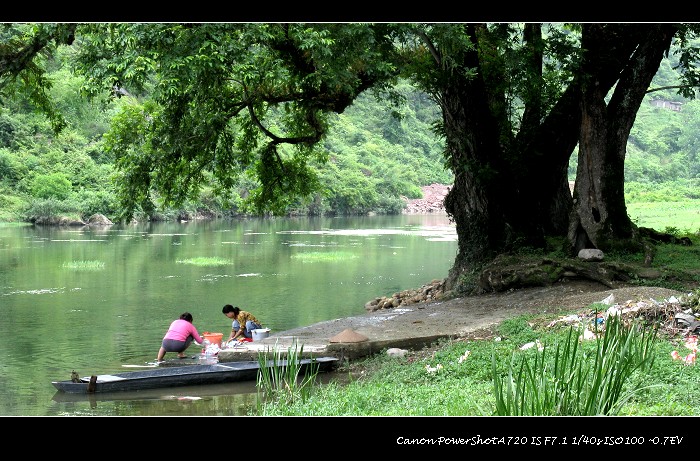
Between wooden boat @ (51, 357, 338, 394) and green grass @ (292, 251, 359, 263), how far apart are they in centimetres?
1854

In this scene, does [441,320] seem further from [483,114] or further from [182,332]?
[483,114]

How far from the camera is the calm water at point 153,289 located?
10.4 m

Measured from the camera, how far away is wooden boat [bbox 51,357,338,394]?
10021mm

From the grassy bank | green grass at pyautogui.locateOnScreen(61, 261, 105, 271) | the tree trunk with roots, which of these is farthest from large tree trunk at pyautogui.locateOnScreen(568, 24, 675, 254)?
green grass at pyautogui.locateOnScreen(61, 261, 105, 271)

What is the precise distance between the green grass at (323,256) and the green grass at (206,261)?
2731mm

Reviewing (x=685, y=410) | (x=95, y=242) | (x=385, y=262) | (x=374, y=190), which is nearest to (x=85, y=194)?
(x=95, y=242)

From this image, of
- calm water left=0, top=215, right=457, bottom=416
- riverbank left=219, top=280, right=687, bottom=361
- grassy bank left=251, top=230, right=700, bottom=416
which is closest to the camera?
grassy bank left=251, top=230, right=700, bottom=416

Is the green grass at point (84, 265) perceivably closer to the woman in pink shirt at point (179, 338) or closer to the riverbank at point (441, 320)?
the riverbank at point (441, 320)

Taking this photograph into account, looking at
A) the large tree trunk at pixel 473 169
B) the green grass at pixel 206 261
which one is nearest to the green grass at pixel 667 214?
the green grass at pixel 206 261

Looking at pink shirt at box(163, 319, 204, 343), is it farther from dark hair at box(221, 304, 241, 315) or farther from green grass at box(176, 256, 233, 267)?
green grass at box(176, 256, 233, 267)

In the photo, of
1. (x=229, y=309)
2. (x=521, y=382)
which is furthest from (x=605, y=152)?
(x=521, y=382)

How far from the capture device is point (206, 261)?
92.0 ft

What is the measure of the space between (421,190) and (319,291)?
55.7m

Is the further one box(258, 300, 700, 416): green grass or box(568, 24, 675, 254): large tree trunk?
box(568, 24, 675, 254): large tree trunk
